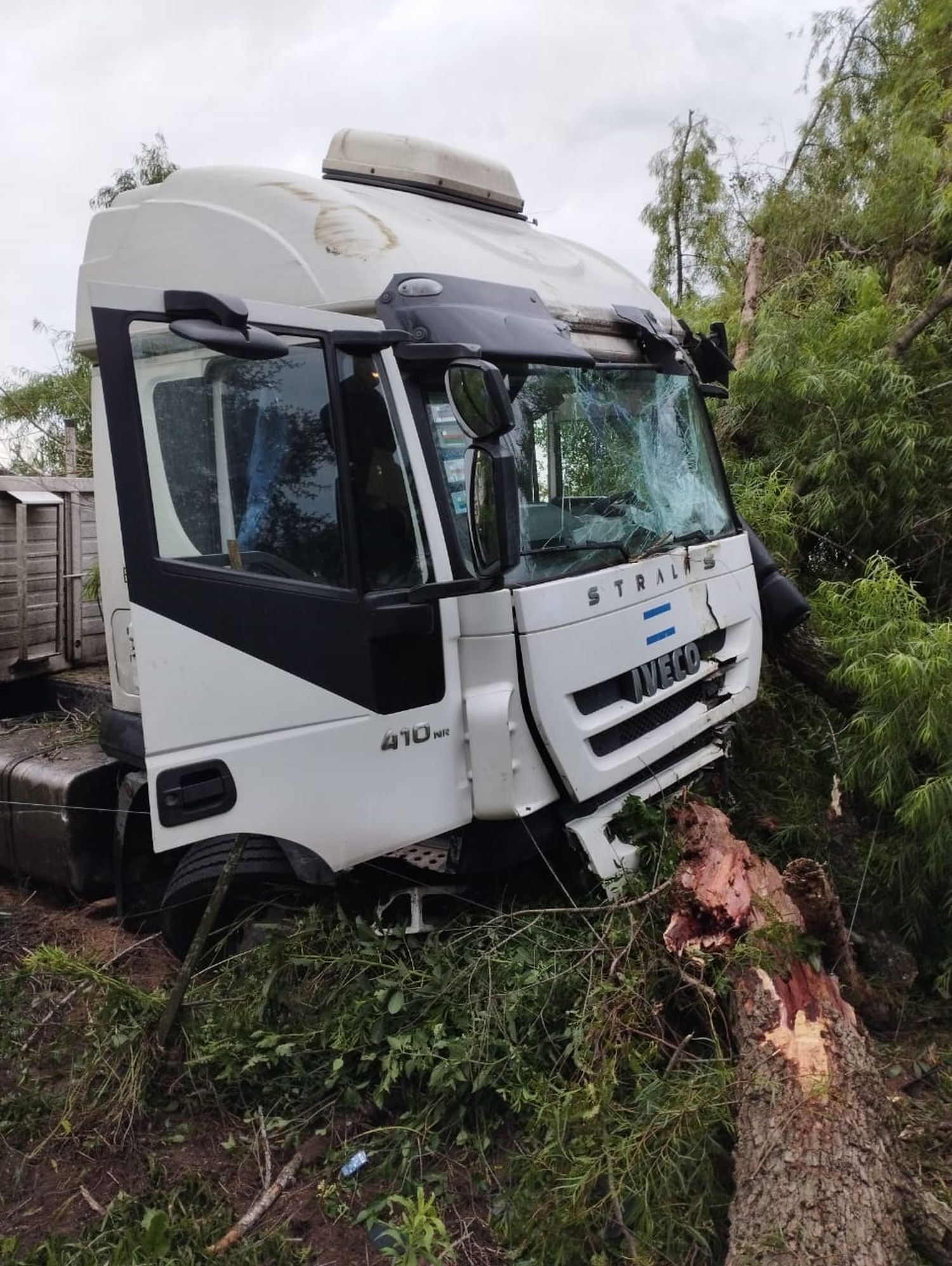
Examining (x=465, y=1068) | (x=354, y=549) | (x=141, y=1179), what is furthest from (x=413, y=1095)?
(x=354, y=549)

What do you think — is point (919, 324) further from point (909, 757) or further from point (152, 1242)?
point (152, 1242)

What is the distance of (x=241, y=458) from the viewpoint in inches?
132

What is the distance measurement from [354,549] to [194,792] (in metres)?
0.93

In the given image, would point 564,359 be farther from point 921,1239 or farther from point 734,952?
point 921,1239

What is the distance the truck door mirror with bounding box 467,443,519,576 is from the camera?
3.09 meters

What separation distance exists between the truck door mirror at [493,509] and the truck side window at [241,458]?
16.7 inches

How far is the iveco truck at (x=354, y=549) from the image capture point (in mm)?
3154

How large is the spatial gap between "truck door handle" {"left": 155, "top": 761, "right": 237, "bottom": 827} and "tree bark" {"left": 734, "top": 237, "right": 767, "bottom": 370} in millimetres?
5038

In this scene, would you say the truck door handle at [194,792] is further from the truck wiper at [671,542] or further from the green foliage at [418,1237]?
the truck wiper at [671,542]

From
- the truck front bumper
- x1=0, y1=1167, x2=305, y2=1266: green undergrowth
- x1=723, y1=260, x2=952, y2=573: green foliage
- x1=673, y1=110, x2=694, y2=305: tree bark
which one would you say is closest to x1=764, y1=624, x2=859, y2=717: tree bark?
x1=723, y1=260, x2=952, y2=573: green foliage

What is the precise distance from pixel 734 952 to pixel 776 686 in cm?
261

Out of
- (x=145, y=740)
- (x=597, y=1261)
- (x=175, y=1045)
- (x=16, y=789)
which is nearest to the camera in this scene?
(x=597, y=1261)

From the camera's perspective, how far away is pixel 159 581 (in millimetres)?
3232

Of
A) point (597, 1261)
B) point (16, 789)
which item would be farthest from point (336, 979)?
point (16, 789)
